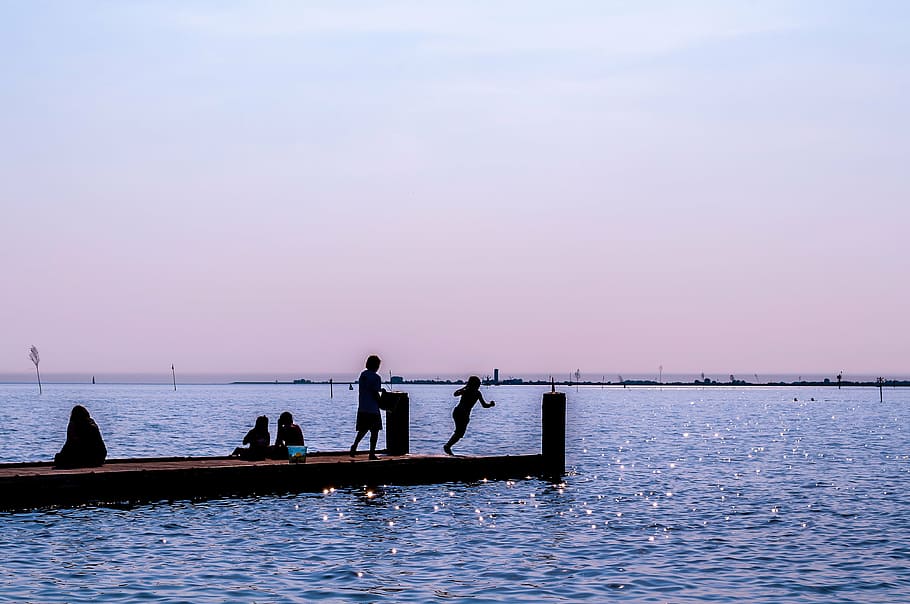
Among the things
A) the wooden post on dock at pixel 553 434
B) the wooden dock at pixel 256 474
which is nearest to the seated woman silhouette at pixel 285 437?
the wooden dock at pixel 256 474

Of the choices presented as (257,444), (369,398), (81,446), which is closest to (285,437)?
(257,444)

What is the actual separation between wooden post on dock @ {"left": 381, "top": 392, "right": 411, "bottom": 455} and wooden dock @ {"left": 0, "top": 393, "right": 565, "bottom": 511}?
0.03 meters

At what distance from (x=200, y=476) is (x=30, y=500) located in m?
3.62

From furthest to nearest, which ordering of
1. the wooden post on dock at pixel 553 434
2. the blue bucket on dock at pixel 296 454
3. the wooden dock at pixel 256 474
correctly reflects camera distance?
the wooden post on dock at pixel 553 434
the blue bucket on dock at pixel 296 454
the wooden dock at pixel 256 474

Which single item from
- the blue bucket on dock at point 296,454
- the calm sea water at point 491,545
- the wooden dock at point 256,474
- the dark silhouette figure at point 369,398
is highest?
the dark silhouette figure at point 369,398

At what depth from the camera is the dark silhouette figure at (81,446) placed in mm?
23875

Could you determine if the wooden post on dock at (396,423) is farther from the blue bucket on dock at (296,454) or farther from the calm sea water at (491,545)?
the blue bucket on dock at (296,454)

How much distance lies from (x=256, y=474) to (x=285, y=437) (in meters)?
3.13

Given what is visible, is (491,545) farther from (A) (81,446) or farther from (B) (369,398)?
(A) (81,446)

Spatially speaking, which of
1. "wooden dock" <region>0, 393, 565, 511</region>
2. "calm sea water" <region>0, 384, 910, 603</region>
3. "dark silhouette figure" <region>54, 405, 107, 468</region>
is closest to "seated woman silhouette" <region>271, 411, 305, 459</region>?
"wooden dock" <region>0, 393, 565, 511</region>

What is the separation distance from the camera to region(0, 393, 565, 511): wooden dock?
22.0 metres

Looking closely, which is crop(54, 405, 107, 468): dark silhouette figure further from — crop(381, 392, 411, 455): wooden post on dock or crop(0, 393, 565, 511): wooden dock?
crop(381, 392, 411, 455): wooden post on dock

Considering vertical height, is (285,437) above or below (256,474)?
above

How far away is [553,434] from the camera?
3178 centimetres
